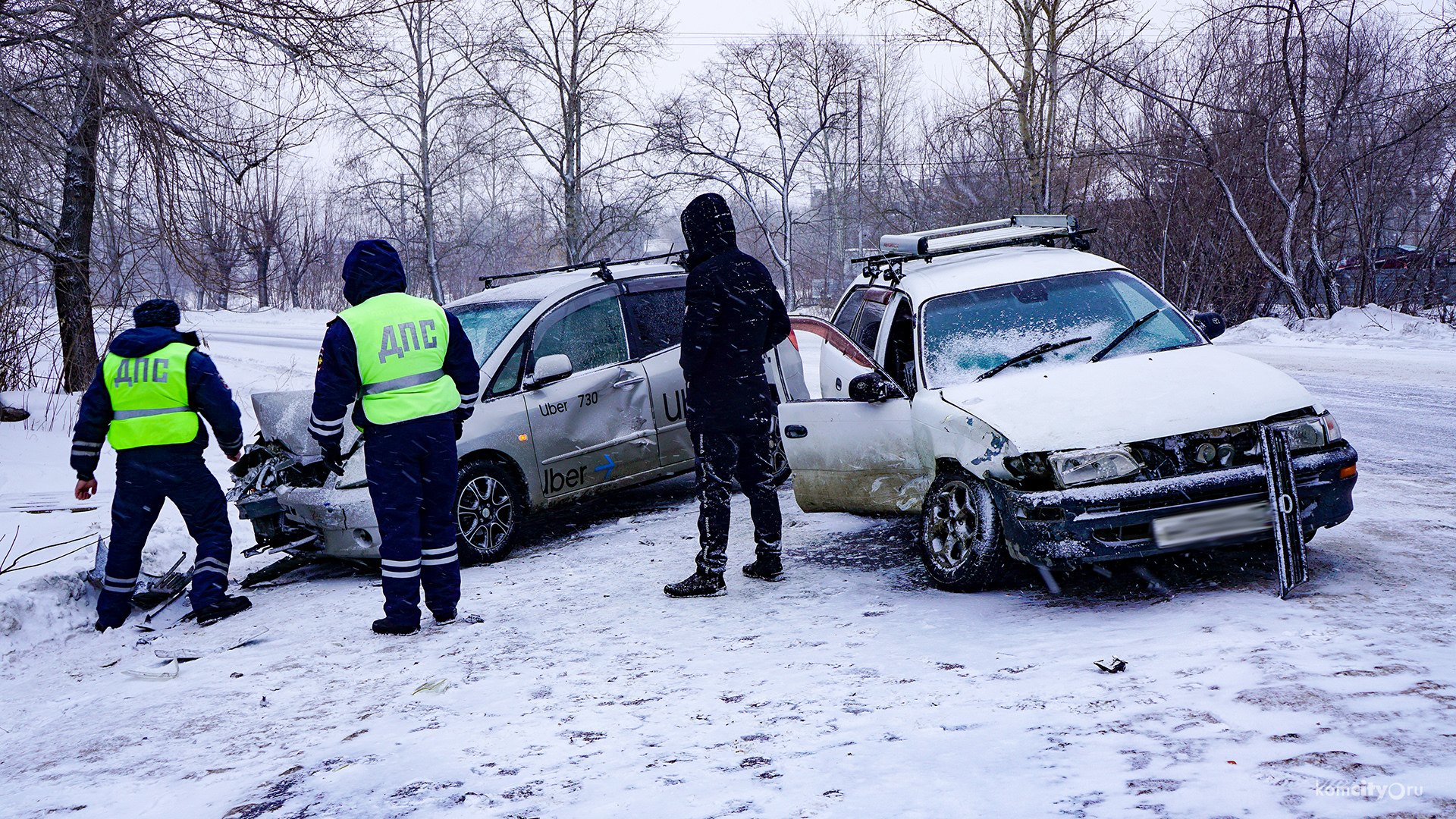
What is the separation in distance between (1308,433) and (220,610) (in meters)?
5.73

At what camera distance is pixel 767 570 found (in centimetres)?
505

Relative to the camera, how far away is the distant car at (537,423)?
5770mm

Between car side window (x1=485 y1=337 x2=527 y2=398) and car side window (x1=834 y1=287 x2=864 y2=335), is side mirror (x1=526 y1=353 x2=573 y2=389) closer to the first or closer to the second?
car side window (x1=485 y1=337 x2=527 y2=398)

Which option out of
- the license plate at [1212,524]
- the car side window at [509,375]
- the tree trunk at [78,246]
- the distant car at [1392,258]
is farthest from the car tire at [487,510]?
the distant car at [1392,258]

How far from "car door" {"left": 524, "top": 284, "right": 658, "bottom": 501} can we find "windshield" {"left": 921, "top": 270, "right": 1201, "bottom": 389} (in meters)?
2.47

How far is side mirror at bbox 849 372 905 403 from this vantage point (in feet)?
15.8

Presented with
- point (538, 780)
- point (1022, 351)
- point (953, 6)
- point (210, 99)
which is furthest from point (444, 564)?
point (953, 6)

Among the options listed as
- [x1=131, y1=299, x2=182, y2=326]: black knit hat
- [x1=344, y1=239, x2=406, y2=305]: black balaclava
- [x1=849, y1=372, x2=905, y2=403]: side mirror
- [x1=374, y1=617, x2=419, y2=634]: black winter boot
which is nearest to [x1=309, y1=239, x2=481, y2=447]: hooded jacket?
[x1=344, y1=239, x2=406, y2=305]: black balaclava

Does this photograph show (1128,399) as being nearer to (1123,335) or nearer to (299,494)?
(1123,335)

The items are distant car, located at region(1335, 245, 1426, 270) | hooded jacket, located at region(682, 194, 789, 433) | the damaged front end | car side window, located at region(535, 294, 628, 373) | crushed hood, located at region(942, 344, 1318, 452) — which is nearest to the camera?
crushed hood, located at region(942, 344, 1318, 452)

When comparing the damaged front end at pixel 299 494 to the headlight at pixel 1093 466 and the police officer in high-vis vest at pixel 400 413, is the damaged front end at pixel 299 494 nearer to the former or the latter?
the police officer in high-vis vest at pixel 400 413

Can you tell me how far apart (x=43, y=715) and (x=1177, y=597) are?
494cm

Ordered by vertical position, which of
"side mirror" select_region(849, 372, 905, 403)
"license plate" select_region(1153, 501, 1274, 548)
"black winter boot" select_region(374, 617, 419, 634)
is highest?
"side mirror" select_region(849, 372, 905, 403)

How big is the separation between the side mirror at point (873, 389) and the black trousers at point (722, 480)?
1.77 feet
